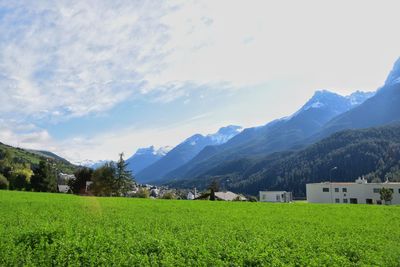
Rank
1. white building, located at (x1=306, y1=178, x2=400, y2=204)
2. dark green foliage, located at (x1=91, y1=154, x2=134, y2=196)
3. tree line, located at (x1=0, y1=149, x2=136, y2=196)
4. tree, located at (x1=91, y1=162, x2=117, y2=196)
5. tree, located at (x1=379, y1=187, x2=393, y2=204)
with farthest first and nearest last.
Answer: white building, located at (x1=306, y1=178, x2=400, y2=204) < dark green foliage, located at (x1=91, y1=154, x2=134, y2=196) < tree line, located at (x1=0, y1=149, x2=136, y2=196) < tree, located at (x1=91, y1=162, x2=117, y2=196) < tree, located at (x1=379, y1=187, x2=393, y2=204)

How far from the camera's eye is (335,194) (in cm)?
13238

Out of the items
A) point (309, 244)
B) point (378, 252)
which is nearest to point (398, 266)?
point (378, 252)

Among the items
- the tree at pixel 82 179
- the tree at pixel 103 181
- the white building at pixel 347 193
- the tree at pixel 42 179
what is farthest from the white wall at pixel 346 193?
the tree at pixel 42 179

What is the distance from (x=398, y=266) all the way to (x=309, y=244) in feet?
14.5

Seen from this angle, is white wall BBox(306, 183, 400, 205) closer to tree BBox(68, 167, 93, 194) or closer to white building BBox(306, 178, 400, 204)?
white building BBox(306, 178, 400, 204)

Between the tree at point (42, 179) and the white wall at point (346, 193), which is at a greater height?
the tree at point (42, 179)

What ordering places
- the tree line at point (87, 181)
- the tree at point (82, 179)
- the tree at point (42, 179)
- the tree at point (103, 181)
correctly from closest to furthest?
the tree at point (42, 179) < the tree at point (103, 181) < the tree line at point (87, 181) < the tree at point (82, 179)

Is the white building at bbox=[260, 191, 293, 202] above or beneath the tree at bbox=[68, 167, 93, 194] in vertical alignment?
beneath

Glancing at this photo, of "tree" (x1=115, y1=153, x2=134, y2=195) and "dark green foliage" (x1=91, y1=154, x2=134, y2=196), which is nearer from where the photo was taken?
"dark green foliage" (x1=91, y1=154, x2=134, y2=196)

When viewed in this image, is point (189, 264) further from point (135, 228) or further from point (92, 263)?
point (135, 228)

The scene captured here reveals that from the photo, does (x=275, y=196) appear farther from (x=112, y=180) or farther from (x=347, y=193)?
(x=112, y=180)

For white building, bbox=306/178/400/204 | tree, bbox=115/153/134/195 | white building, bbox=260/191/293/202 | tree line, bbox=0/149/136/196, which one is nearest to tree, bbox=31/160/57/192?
tree line, bbox=0/149/136/196

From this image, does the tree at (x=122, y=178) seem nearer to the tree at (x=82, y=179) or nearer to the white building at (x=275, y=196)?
the tree at (x=82, y=179)

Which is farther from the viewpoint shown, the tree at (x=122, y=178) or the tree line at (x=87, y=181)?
the tree at (x=122, y=178)
